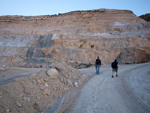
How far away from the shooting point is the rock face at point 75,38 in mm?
20727

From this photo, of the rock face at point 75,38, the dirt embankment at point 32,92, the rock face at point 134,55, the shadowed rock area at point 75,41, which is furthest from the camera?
the rock face at point 75,38

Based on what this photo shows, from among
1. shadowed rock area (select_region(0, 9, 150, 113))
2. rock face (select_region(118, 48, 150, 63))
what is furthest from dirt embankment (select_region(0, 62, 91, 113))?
rock face (select_region(118, 48, 150, 63))

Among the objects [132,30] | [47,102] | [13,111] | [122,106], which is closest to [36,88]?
[47,102]

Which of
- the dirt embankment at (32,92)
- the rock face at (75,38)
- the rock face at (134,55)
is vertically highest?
the rock face at (75,38)

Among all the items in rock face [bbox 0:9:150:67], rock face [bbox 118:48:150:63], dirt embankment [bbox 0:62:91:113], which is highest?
rock face [bbox 0:9:150:67]

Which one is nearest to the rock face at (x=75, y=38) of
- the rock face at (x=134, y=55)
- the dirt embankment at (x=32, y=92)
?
the rock face at (x=134, y=55)

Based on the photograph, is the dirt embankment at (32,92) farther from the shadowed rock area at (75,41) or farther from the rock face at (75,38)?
the rock face at (75,38)

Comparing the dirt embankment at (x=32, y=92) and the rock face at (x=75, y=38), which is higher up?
the rock face at (x=75, y=38)

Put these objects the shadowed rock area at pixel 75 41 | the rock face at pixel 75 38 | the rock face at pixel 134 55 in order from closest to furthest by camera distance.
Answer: the rock face at pixel 134 55, the shadowed rock area at pixel 75 41, the rock face at pixel 75 38

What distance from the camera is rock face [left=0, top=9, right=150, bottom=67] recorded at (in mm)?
20727

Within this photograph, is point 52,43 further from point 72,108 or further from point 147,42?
point 72,108

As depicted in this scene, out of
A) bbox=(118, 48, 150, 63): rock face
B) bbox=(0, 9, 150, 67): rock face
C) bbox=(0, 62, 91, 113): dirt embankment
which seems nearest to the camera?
bbox=(0, 62, 91, 113): dirt embankment

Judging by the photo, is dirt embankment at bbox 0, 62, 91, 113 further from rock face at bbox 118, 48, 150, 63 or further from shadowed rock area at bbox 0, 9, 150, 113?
rock face at bbox 118, 48, 150, 63

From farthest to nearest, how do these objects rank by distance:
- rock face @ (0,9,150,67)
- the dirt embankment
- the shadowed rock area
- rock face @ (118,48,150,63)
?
rock face @ (0,9,150,67), the shadowed rock area, rock face @ (118,48,150,63), the dirt embankment
